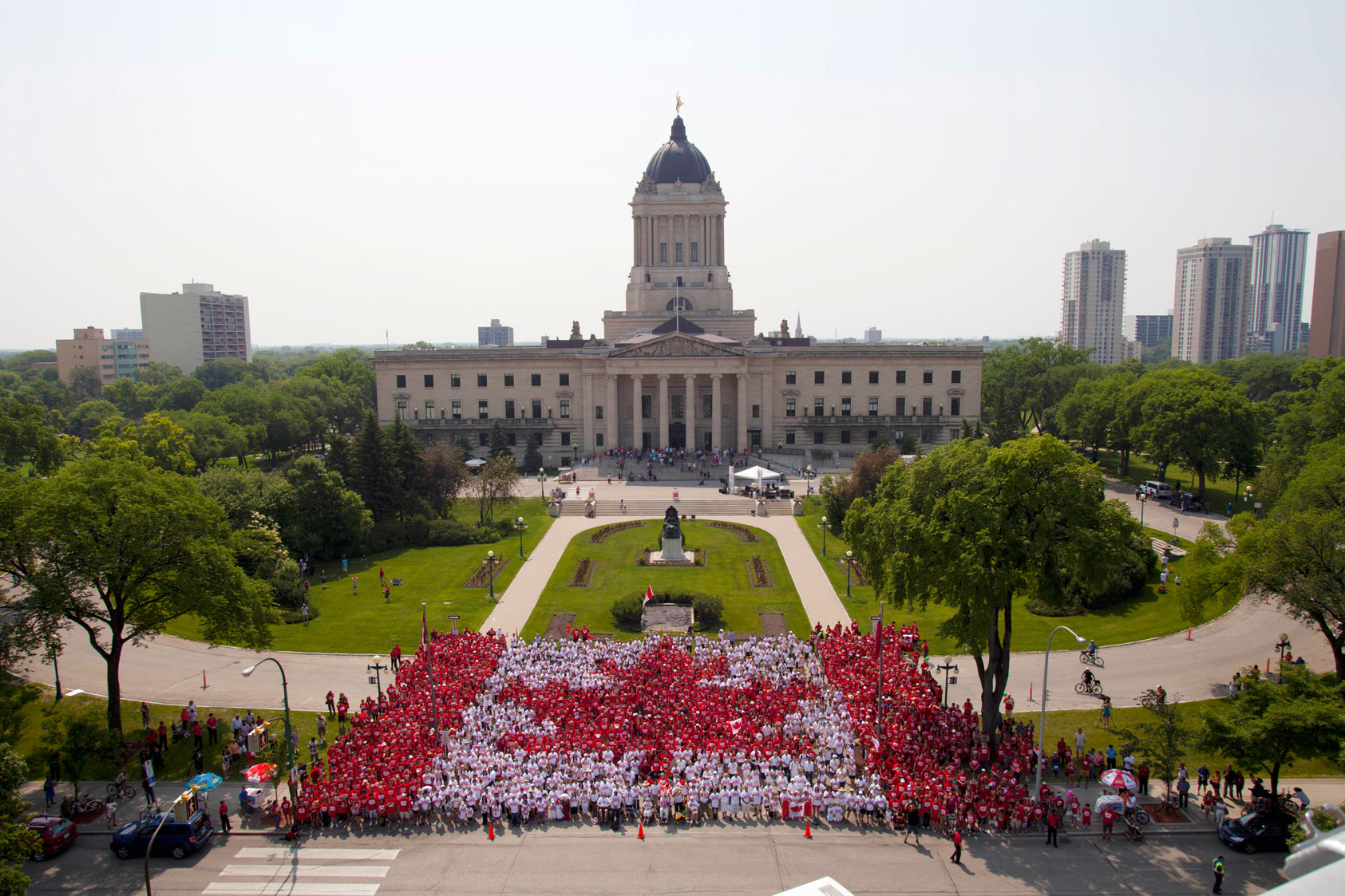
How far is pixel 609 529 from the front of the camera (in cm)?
5862

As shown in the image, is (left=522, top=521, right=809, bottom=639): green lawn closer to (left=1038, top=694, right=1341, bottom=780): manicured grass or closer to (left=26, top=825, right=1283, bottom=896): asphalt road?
(left=1038, top=694, right=1341, bottom=780): manicured grass

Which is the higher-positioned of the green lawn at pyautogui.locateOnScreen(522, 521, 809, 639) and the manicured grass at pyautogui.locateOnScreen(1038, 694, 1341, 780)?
the green lawn at pyautogui.locateOnScreen(522, 521, 809, 639)

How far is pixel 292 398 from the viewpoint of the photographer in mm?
101062

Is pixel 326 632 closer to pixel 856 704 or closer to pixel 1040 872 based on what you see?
pixel 856 704

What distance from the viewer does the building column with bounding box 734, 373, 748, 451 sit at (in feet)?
293

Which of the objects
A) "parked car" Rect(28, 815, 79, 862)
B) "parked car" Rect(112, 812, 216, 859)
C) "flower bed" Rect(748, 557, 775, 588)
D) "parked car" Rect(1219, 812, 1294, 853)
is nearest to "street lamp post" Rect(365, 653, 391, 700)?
"parked car" Rect(112, 812, 216, 859)

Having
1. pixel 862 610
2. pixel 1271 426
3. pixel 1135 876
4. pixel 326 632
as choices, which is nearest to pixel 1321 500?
pixel 862 610

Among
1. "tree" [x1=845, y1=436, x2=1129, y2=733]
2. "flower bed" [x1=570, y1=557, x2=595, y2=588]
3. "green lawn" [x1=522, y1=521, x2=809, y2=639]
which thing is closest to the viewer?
"tree" [x1=845, y1=436, x2=1129, y2=733]

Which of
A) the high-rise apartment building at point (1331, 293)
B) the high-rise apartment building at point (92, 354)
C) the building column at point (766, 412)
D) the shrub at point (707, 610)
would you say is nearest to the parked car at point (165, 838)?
the shrub at point (707, 610)

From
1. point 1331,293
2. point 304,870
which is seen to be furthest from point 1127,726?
point 1331,293

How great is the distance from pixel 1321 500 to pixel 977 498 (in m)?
21.1

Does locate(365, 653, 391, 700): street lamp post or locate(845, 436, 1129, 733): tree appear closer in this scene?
locate(845, 436, 1129, 733): tree

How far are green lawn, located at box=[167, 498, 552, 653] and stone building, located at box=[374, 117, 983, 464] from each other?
36.2 meters

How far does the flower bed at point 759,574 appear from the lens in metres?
45.9
